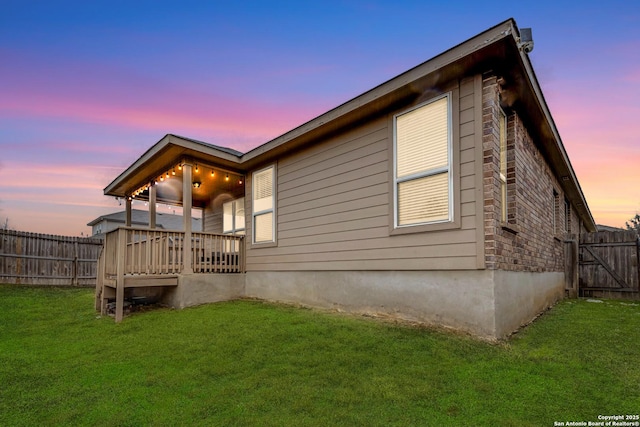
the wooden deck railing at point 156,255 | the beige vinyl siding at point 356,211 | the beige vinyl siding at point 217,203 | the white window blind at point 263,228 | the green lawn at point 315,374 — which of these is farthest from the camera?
the beige vinyl siding at point 217,203

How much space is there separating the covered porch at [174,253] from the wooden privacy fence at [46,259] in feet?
16.5

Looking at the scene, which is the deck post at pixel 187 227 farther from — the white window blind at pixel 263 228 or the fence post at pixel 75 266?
the fence post at pixel 75 266

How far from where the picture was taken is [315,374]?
343cm

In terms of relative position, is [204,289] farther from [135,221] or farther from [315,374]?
[135,221]

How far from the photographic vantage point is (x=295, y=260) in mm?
7355

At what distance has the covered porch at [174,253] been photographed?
6965 millimetres

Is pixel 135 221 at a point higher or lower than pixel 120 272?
higher

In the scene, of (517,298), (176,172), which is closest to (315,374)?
(517,298)

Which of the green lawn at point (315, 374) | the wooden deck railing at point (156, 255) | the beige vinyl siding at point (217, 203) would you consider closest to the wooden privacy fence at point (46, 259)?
the beige vinyl siding at point (217, 203)

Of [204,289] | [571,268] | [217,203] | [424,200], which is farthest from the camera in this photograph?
[217,203]

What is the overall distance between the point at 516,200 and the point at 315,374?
404 cm

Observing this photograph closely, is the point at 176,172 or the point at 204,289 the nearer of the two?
the point at 204,289

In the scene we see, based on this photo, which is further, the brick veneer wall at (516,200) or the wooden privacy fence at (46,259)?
the wooden privacy fence at (46,259)

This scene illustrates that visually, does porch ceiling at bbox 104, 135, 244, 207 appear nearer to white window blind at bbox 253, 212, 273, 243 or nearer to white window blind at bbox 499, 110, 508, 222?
white window blind at bbox 253, 212, 273, 243
